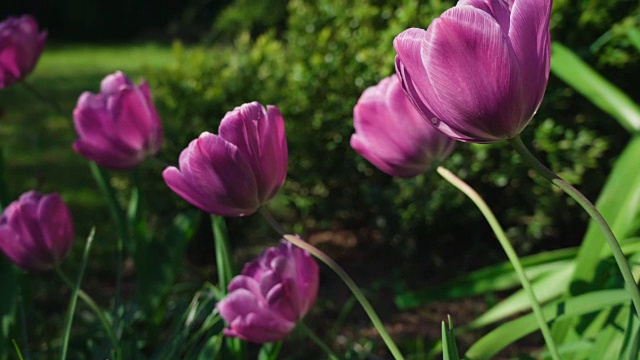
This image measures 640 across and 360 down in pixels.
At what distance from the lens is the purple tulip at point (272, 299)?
1.21m

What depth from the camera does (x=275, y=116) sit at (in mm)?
1099

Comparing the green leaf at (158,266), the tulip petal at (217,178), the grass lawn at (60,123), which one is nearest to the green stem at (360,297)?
the tulip petal at (217,178)

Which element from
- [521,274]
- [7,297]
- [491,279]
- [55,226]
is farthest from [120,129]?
[491,279]

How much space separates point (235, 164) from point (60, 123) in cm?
468

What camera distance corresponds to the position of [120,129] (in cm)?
151

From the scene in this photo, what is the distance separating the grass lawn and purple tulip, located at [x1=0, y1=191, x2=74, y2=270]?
0.50 m

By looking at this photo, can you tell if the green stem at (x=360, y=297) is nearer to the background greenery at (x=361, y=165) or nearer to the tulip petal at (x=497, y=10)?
the tulip petal at (x=497, y=10)

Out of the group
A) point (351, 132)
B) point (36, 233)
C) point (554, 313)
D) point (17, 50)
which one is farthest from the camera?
point (351, 132)

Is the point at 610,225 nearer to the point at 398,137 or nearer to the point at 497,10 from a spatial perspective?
the point at 398,137

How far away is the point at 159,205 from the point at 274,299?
168cm

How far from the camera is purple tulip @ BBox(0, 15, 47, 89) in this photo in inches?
72.6

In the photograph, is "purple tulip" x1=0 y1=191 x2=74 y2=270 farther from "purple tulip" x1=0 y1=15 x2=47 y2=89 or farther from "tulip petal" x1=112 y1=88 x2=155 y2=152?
"purple tulip" x1=0 y1=15 x2=47 y2=89

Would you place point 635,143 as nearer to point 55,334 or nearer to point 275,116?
point 275,116

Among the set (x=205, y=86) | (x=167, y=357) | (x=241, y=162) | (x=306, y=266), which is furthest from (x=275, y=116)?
(x=205, y=86)
